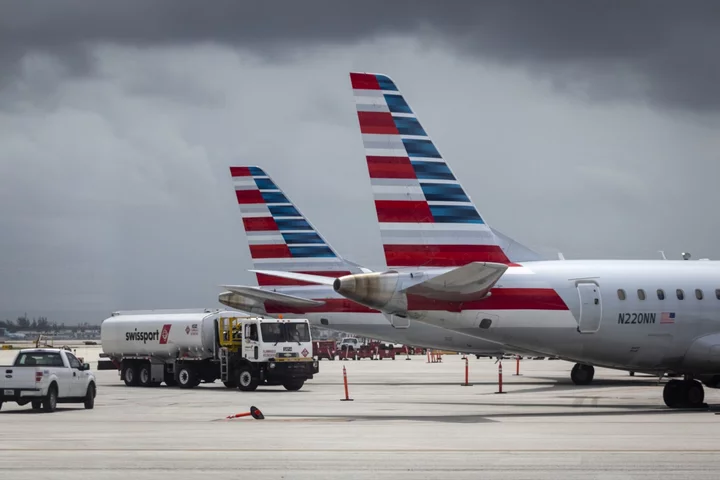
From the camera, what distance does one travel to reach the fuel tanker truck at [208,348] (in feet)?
155

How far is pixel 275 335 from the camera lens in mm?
47312

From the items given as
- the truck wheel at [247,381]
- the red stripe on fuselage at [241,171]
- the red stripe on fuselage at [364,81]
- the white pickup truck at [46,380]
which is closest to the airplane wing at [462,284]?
the red stripe on fuselage at [364,81]

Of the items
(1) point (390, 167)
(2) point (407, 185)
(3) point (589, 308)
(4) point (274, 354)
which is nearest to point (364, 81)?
(1) point (390, 167)

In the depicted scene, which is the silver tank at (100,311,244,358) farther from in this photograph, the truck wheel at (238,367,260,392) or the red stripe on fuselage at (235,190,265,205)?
the red stripe on fuselage at (235,190,265,205)

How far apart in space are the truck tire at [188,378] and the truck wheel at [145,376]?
3.00 m

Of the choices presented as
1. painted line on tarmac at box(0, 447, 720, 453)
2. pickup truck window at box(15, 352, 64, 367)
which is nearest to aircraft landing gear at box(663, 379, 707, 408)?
painted line on tarmac at box(0, 447, 720, 453)

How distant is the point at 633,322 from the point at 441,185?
25.2 ft

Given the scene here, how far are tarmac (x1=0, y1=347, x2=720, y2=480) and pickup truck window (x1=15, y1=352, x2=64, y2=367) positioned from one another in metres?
1.57

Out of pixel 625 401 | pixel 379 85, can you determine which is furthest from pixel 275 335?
pixel 379 85

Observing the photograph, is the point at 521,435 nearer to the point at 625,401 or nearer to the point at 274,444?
the point at 274,444

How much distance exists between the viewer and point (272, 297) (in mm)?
50406

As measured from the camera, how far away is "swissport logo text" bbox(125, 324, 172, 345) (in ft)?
172

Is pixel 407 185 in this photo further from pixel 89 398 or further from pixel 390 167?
pixel 89 398

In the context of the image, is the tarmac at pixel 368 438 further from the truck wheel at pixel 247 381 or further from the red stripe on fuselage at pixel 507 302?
the truck wheel at pixel 247 381
